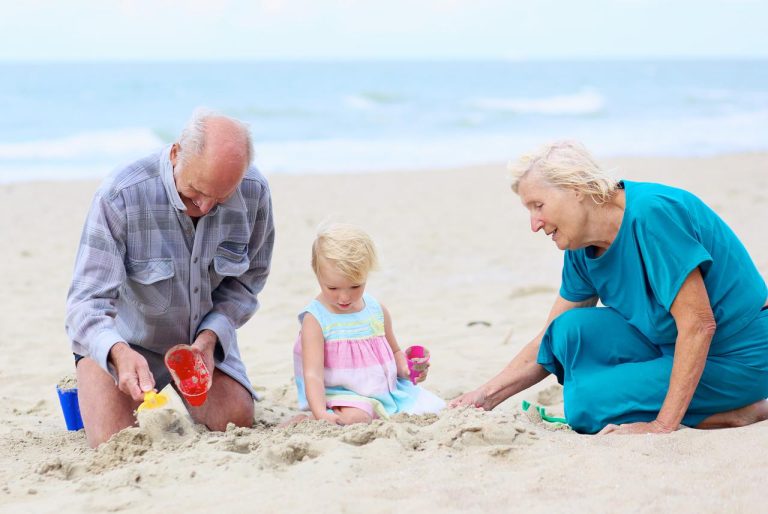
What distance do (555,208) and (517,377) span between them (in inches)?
31.7

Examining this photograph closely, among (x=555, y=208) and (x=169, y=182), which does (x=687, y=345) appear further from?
(x=169, y=182)

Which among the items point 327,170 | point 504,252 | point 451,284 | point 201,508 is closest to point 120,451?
point 201,508

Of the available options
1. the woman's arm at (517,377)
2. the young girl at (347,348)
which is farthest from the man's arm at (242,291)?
the woman's arm at (517,377)

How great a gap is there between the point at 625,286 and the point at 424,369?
3.05ft

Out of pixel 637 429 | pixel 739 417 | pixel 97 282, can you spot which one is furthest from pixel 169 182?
pixel 739 417

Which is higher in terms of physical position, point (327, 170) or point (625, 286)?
point (625, 286)

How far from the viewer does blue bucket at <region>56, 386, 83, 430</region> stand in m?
3.57

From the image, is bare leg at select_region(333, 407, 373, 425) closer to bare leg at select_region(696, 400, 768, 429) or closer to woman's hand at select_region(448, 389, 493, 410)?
woman's hand at select_region(448, 389, 493, 410)

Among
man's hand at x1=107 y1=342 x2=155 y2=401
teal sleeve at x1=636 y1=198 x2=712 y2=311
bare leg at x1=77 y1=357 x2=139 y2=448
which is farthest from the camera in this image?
bare leg at x1=77 y1=357 x2=139 y2=448

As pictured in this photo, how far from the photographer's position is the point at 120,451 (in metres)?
2.94

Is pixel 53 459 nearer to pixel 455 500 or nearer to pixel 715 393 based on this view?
pixel 455 500

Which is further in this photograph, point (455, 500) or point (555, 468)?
point (555, 468)

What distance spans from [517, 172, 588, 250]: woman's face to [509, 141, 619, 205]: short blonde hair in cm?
2

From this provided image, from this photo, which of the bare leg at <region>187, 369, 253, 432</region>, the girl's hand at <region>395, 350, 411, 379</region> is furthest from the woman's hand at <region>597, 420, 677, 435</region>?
the bare leg at <region>187, 369, 253, 432</region>
